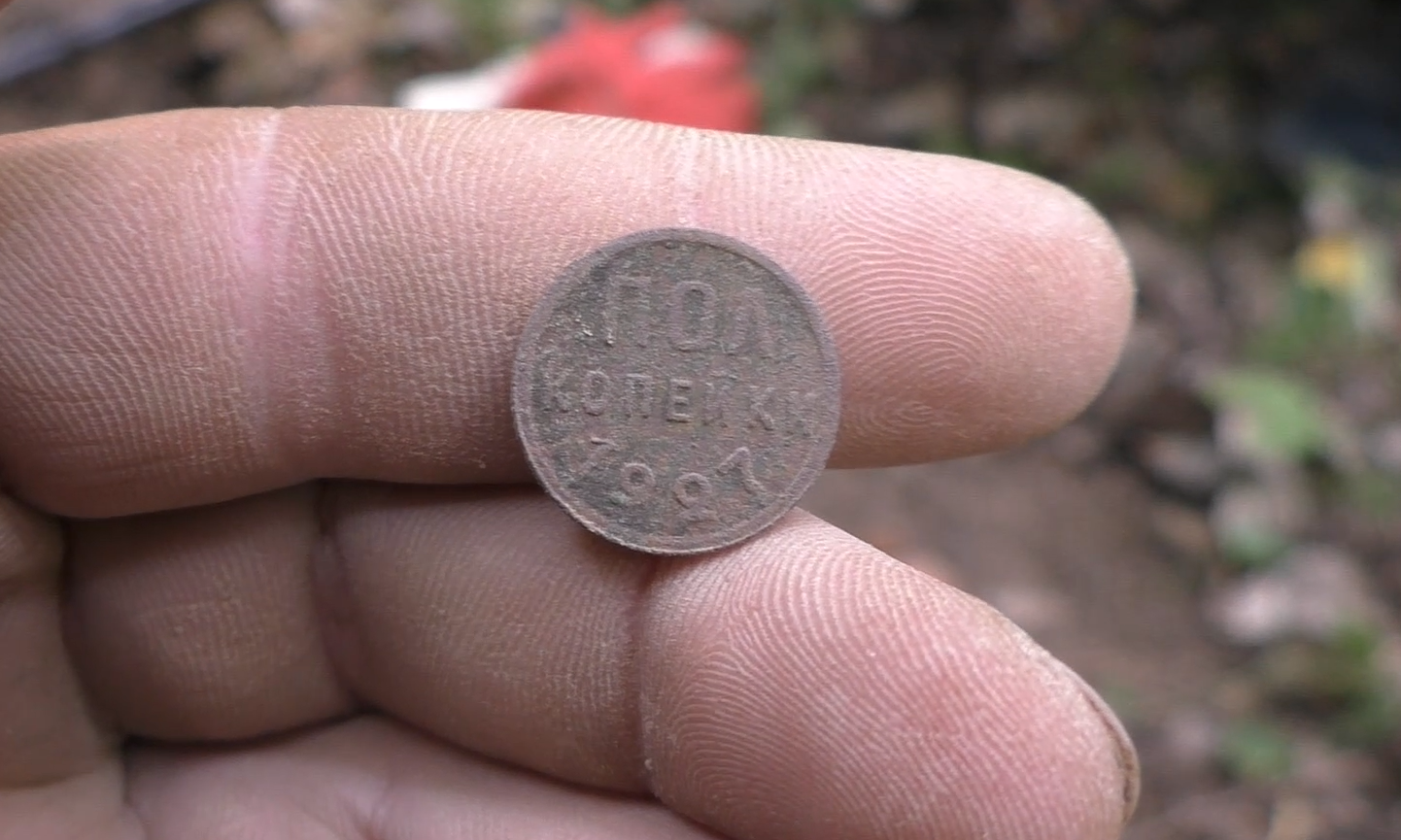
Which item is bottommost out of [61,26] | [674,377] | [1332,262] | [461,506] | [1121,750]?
[1121,750]

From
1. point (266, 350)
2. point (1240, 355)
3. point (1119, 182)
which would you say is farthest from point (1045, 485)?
point (266, 350)

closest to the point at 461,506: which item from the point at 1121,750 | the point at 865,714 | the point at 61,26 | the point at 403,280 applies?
the point at 403,280

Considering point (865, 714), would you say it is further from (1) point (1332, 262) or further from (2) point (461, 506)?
(1) point (1332, 262)

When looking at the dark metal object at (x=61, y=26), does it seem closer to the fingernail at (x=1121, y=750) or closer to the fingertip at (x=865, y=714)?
the fingertip at (x=865, y=714)

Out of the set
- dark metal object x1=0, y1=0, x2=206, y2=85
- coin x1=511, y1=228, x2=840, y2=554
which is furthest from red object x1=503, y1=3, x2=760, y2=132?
coin x1=511, y1=228, x2=840, y2=554

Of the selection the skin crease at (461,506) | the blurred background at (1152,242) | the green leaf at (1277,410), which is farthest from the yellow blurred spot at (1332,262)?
the skin crease at (461,506)

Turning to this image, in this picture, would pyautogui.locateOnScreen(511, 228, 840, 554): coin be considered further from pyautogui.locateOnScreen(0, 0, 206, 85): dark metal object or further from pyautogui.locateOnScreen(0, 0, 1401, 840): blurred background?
pyautogui.locateOnScreen(0, 0, 206, 85): dark metal object

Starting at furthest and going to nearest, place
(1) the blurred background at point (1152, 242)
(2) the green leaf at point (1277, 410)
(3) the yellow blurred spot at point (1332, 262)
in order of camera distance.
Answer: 1. (3) the yellow blurred spot at point (1332, 262)
2. (2) the green leaf at point (1277, 410)
3. (1) the blurred background at point (1152, 242)
